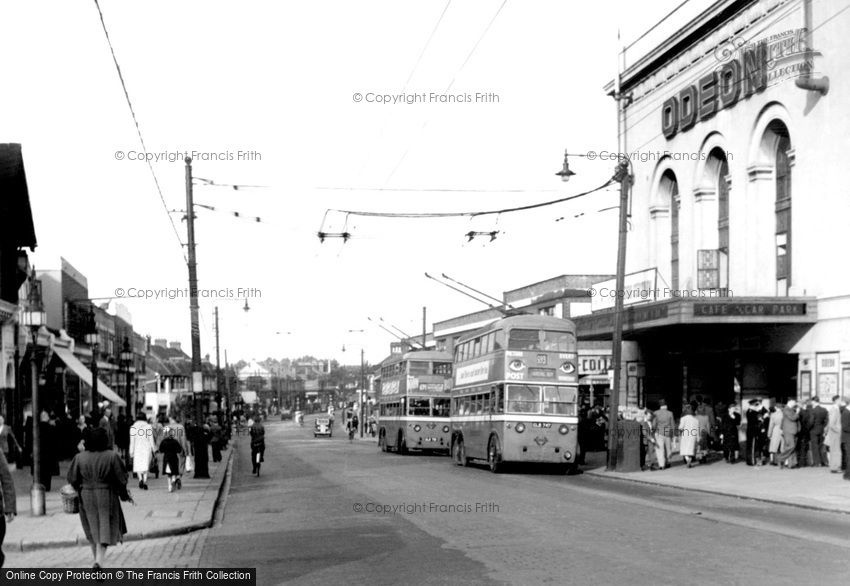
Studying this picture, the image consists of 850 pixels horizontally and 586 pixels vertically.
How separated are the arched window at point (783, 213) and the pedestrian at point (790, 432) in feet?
14.1

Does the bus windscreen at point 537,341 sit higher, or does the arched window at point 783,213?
the arched window at point 783,213

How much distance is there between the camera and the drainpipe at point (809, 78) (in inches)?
1034

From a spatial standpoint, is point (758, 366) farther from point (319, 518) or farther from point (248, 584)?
point (248, 584)

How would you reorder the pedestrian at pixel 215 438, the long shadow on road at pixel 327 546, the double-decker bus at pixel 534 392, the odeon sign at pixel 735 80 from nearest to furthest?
the long shadow on road at pixel 327 546 < the odeon sign at pixel 735 80 < the double-decker bus at pixel 534 392 < the pedestrian at pixel 215 438

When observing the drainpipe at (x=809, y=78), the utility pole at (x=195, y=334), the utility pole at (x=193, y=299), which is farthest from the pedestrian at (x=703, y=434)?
the utility pole at (x=193, y=299)

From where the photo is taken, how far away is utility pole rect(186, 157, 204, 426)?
2881cm

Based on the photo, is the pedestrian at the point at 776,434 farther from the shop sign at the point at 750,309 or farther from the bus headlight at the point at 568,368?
the bus headlight at the point at 568,368

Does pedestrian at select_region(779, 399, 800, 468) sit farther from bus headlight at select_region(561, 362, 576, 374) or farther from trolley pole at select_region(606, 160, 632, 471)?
bus headlight at select_region(561, 362, 576, 374)

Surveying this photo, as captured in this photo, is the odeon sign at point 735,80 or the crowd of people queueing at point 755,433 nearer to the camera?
the crowd of people queueing at point 755,433

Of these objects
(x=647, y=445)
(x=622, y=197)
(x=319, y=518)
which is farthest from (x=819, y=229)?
(x=319, y=518)

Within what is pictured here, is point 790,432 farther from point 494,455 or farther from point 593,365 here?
point 593,365

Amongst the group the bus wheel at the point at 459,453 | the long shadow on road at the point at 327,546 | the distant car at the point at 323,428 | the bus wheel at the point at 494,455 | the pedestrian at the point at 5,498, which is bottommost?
the distant car at the point at 323,428

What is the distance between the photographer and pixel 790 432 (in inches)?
1020
